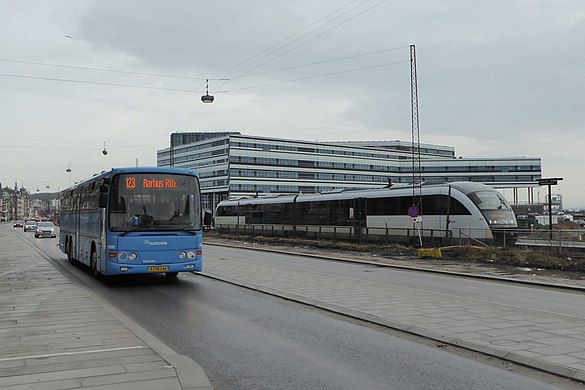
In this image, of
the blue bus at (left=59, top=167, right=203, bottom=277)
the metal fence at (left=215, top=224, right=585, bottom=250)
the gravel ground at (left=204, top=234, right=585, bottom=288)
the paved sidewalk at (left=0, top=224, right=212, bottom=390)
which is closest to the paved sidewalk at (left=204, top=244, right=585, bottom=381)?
the blue bus at (left=59, top=167, right=203, bottom=277)

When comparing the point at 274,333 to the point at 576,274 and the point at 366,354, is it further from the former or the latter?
the point at 576,274

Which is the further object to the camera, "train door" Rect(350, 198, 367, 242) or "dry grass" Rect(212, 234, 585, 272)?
"train door" Rect(350, 198, 367, 242)

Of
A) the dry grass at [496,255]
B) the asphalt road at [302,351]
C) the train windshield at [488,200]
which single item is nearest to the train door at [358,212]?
the dry grass at [496,255]

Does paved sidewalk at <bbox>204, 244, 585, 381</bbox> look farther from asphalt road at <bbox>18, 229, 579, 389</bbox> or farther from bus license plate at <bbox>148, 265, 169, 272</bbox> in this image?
bus license plate at <bbox>148, 265, 169, 272</bbox>

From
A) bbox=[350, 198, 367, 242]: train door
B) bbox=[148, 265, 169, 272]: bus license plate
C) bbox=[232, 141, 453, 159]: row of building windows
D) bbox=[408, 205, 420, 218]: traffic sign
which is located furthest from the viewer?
bbox=[232, 141, 453, 159]: row of building windows

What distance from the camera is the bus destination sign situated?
1505 centimetres

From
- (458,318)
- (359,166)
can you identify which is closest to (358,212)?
(458,318)

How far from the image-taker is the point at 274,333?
877cm

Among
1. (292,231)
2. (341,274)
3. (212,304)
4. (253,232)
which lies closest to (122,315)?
(212,304)

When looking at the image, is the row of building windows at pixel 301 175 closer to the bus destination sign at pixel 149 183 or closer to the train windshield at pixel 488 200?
the train windshield at pixel 488 200

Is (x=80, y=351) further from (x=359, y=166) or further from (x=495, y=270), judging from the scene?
(x=359, y=166)

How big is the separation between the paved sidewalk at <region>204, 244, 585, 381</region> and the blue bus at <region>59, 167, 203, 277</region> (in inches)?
77.2

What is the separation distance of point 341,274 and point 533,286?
5960 mm

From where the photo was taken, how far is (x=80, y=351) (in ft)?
23.7
